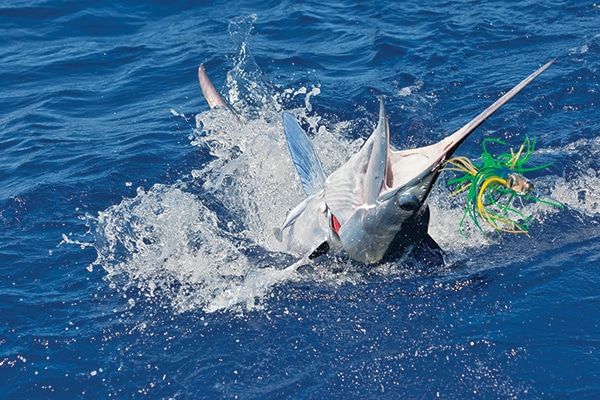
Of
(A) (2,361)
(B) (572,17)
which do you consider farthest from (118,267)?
(B) (572,17)

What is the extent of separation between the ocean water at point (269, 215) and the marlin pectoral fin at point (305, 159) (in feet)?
1.78

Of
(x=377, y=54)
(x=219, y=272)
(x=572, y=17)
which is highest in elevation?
(x=377, y=54)

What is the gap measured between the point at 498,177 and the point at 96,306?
9.01 feet

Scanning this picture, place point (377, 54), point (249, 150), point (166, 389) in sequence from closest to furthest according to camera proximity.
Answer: point (166, 389) → point (249, 150) → point (377, 54)

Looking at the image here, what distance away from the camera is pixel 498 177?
4469 millimetres

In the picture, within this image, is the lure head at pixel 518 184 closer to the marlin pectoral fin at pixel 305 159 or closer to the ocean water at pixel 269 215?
the ocean water at pixel 269 215

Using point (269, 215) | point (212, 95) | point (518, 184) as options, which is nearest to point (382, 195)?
point (518, 184)

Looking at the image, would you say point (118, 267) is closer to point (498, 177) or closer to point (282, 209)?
point (282, 209)

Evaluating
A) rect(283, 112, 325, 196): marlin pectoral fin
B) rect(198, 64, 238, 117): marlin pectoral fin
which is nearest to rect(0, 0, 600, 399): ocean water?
rect(198, 64, 238, 117): marlin pectoral fin

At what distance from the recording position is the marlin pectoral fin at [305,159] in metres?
5.08

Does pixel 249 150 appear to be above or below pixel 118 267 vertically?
above

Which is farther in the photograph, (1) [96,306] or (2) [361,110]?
(2) [361,110]

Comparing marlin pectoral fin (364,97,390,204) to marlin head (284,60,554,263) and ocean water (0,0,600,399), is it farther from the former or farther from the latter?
ocean water (0,0,600,399)

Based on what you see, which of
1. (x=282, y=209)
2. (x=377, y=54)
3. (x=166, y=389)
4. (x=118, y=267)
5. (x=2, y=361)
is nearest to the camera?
(x=166, y=389)
